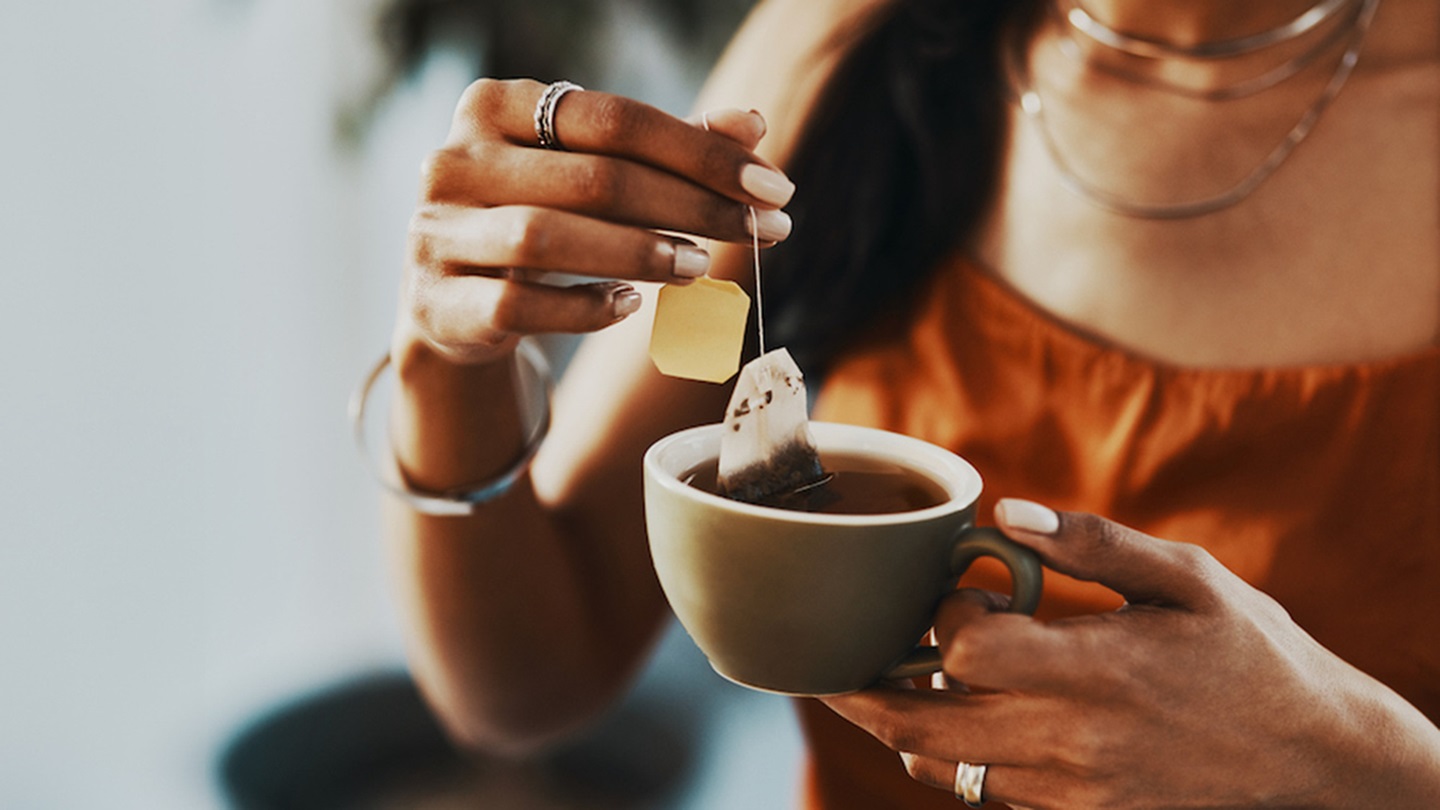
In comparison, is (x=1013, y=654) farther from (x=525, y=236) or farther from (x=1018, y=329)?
(x=1018, y=329)

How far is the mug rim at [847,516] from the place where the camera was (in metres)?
0.51

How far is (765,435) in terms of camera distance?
1.93 ft

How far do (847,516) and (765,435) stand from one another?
0.09 metres

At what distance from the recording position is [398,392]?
810 mm

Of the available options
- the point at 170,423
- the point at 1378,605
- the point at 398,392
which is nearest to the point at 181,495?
the point at 170,423

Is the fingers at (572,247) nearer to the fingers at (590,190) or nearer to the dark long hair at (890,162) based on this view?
the fingers at (590,190)

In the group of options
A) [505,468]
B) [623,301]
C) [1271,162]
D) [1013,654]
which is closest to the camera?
[1013,654]

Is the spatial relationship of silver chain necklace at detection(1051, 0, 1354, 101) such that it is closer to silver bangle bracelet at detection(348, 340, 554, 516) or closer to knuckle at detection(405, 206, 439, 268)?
silver bangle bracelet at detection(348, 340, 554, 516)

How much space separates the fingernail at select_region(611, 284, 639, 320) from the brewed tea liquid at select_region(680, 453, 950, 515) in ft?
0.33

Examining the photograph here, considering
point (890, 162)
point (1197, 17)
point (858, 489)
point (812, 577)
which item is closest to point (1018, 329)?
point (890, 162)

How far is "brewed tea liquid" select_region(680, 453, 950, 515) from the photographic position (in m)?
0.58

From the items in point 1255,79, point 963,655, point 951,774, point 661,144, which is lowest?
point 951,774

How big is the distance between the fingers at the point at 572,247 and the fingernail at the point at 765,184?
44 millimetres

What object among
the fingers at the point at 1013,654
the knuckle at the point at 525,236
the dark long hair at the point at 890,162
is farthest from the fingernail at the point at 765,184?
the dark long hair at the point at 890,162
